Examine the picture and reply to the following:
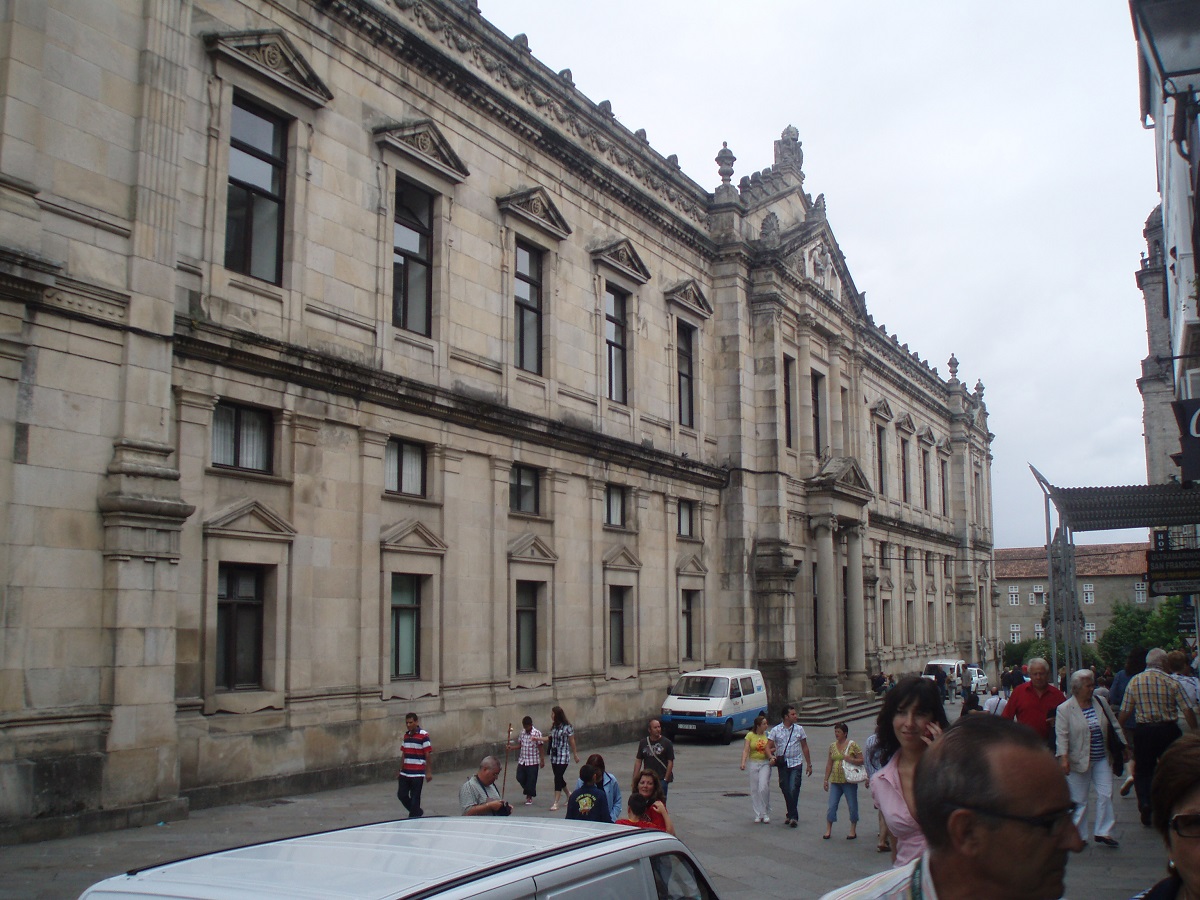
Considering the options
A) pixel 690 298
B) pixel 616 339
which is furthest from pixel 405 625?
pixel 690 298

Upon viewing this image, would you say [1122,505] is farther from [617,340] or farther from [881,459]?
[881,459]

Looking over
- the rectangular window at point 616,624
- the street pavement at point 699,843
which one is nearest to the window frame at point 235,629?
the street pavement at point 699,843

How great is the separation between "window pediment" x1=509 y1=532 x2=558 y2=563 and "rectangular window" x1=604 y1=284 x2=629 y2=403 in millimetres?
5189

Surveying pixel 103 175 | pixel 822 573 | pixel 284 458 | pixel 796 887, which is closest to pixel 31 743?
pixel 284 458

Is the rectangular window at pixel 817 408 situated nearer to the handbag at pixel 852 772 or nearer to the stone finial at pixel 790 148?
the stone finial at pixel 790 148

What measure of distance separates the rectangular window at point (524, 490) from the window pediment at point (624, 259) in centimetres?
595

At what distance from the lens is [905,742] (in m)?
5.47

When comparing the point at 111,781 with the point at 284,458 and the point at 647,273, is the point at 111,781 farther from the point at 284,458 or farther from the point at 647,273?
the point at 647,273

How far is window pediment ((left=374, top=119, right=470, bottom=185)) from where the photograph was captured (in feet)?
67.3

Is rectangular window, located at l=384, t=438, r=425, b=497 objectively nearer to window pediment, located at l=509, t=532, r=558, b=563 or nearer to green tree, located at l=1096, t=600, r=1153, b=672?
window pediment, located at l=509, t=532, r=558, b=563

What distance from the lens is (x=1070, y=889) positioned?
35.3 ft

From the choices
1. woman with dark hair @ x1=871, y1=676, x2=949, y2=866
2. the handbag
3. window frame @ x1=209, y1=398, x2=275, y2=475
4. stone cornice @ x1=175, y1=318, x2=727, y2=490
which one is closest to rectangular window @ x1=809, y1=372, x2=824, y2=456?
stone cornice @ x1=175, y1=318, x2=727, y2=490

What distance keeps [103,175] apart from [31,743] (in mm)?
7310

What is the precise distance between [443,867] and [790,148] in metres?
37.2
